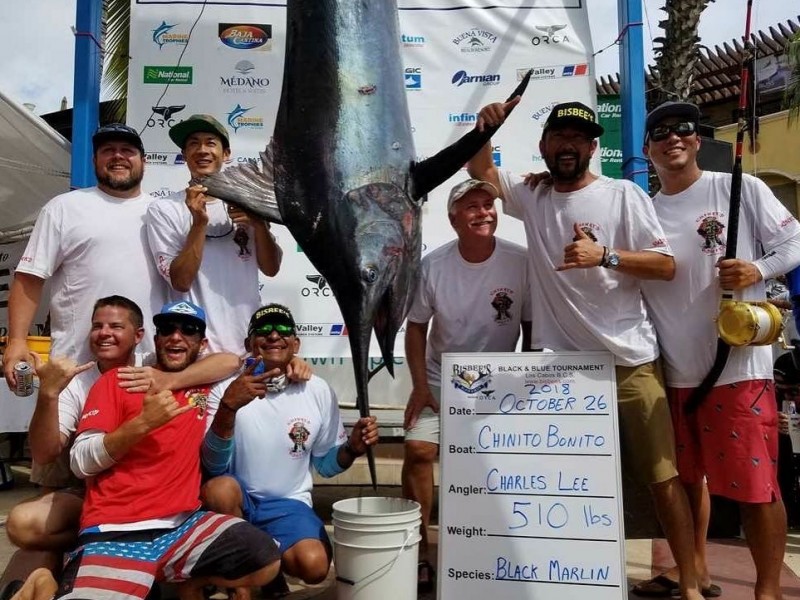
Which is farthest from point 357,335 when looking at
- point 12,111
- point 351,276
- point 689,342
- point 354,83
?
point 12,111

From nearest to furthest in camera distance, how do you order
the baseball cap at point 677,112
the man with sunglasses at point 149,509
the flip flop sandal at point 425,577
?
the man with sunglasses at point 149,509 → the baseball cap at point 677,112 → the flip flop sandal at point 425,577

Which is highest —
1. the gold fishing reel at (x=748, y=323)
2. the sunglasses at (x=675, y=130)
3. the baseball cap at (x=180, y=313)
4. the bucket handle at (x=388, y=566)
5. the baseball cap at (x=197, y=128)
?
the baseball cap at (x=197, y=128)

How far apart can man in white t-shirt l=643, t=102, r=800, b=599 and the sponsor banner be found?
5.08ft

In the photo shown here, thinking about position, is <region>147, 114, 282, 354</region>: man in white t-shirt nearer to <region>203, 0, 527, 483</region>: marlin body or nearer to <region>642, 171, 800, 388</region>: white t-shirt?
<region>203, 0, 527, 483</region>: marlin body

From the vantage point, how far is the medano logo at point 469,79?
12.0 feet

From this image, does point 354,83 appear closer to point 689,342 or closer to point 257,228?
point 257,228

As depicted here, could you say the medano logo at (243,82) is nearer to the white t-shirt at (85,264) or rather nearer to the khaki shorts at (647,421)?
the white t-shirt at (85,264)

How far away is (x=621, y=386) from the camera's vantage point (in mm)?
2035

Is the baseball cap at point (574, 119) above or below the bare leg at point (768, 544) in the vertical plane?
above

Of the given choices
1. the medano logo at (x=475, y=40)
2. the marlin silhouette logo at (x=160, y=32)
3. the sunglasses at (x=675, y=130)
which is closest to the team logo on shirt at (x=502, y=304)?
the sunglasses at (x=675, y=130)

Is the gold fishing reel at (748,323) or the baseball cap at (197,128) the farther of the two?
the baseball cap at (197,128)

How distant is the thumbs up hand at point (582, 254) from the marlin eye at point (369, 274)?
2.19 ft

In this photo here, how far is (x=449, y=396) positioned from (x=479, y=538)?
0.42 meters

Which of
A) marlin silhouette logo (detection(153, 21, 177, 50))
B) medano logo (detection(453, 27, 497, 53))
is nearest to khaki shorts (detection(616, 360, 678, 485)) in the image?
medano logo (detection(453, 27, 497, 53))
